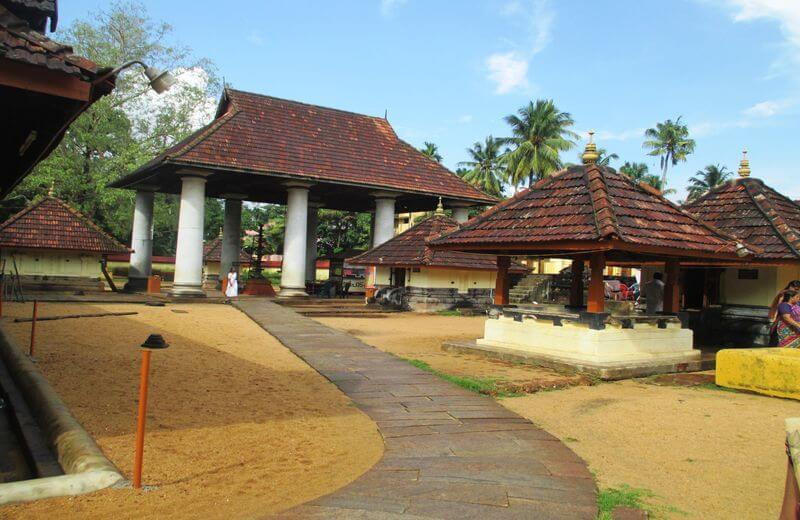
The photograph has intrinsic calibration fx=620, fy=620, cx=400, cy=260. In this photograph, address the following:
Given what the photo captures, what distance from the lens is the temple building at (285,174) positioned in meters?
20.0

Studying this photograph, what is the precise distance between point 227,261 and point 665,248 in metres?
21.0

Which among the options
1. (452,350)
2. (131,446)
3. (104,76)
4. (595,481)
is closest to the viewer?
(104,76)

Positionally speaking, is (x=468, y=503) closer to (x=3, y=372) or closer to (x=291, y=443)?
(x=291, y=443)

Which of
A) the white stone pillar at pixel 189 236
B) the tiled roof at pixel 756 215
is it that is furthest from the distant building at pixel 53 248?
the tiled roof at pixel 756 215

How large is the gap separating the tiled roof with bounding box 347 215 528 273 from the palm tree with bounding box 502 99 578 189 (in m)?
21.9

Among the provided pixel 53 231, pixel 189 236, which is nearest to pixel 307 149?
pixel 189 236

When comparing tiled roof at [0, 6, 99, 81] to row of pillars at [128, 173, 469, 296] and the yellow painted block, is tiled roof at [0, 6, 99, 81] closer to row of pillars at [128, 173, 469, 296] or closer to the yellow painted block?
the yellow painted block

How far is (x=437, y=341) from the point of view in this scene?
45.1 feet

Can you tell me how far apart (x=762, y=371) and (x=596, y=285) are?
2653mm

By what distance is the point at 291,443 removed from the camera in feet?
18.9

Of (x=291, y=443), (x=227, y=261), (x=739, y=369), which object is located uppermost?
(x=227, y=261)

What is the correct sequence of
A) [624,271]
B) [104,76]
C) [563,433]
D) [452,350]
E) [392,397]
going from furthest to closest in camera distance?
[624,271] < [452,350] < [392,397] < [563,433] < [104,76]

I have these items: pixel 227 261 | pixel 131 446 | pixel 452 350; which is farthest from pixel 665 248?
pixel 227 261

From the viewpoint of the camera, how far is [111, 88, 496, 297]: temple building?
65.7 ft
